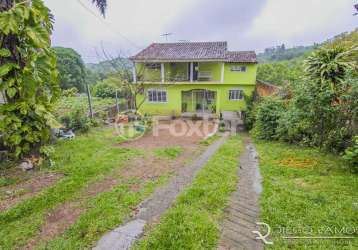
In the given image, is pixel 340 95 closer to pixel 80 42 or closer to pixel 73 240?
pixel 73 240

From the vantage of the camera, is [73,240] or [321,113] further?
[321,113]

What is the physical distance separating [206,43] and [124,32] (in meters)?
6.85

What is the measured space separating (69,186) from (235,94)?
14.2 meters

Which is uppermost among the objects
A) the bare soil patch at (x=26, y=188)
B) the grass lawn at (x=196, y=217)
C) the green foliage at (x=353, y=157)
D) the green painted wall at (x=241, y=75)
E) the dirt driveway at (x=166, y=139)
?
the green painted wall at (x=241, y=75)

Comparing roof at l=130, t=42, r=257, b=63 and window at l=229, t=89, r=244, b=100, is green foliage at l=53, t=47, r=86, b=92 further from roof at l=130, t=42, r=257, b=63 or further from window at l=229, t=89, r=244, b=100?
window at l=229, t=89, r=244, b=100

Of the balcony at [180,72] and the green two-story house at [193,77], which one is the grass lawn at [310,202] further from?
the balcony at [180,72]

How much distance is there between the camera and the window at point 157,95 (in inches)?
649

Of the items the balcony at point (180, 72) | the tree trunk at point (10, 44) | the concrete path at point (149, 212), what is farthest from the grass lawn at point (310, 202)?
the balcony at point (180, 72)

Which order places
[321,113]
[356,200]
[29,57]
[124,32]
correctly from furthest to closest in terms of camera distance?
[124,32]
[321,113]
[29,57]
[356,200]

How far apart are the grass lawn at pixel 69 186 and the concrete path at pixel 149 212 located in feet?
0.87

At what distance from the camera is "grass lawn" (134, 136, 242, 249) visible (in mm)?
2662

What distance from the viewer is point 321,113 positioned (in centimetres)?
619

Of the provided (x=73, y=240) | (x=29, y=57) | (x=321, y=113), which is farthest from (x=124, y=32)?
(x=73, y=240)

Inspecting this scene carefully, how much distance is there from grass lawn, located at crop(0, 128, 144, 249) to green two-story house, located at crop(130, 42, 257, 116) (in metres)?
8.75
